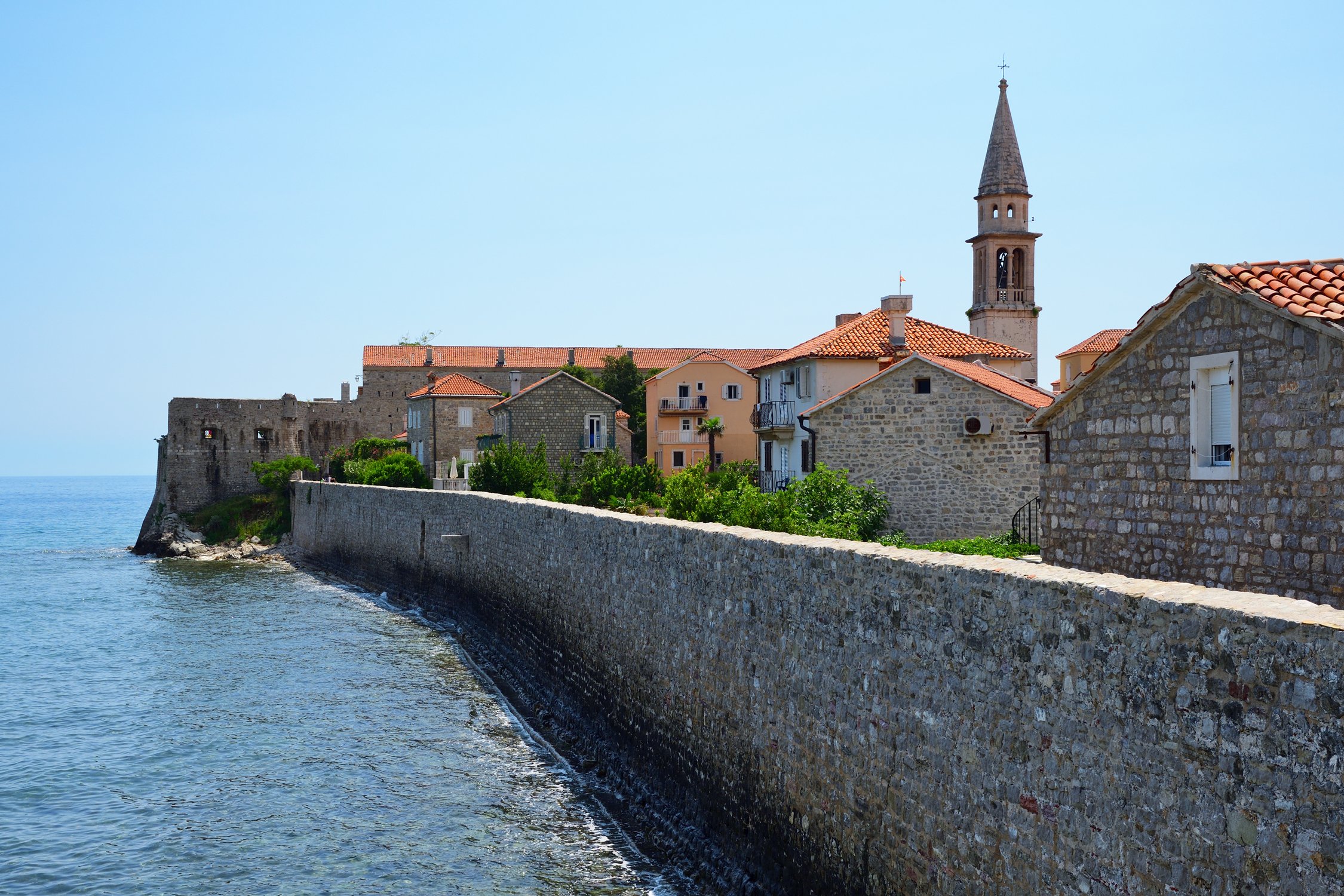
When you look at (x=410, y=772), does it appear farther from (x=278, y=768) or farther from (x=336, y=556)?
(x=336, y=556)

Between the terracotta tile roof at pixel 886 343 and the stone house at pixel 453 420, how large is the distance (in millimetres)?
31325

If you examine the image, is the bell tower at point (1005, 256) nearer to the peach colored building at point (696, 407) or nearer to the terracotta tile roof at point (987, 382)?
the peach colored building at point (696, 407)

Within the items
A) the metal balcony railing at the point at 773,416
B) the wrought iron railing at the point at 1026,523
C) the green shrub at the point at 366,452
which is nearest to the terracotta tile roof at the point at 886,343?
the metal balcony railing at the point at 773,416

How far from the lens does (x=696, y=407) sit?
199 feet

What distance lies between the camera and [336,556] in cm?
4709

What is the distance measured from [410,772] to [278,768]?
2265 mm

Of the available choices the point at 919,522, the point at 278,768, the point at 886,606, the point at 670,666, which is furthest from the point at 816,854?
the point at 919,522

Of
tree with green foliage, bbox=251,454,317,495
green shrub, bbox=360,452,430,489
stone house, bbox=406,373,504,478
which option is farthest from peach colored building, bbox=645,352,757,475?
tree with green foliage, bbox=251,454,317,495

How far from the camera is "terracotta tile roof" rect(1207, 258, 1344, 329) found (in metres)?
8.92

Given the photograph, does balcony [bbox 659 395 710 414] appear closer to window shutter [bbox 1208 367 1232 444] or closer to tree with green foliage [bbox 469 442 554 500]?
tree with green foliage [bbox 469 442 554 500]

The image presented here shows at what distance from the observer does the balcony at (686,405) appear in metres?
60.7

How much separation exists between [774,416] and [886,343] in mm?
4773

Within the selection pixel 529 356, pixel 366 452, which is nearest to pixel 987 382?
pixel 366 452

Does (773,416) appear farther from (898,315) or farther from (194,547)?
(194,547)
